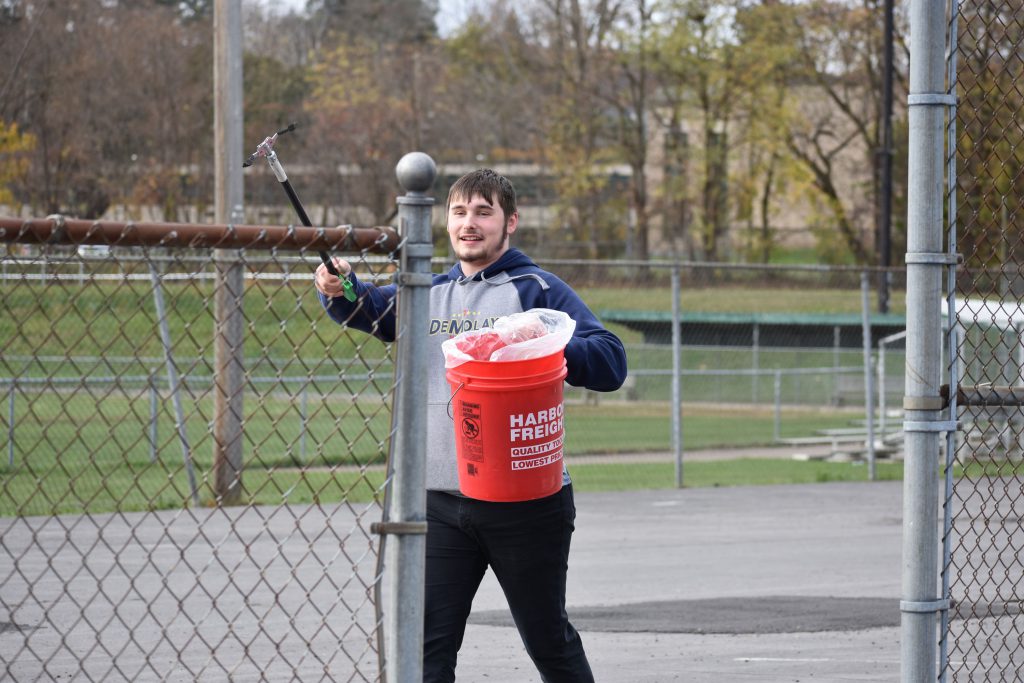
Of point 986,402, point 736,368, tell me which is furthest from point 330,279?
point 736,368

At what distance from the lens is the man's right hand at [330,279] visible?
3713 mm

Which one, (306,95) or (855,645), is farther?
(306,95)

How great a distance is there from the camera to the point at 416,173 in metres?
3.21

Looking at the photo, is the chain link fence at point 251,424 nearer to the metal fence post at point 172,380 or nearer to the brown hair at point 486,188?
the metal fence post at point 172,380

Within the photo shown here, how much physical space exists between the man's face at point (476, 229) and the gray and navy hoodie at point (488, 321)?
0.06 metres

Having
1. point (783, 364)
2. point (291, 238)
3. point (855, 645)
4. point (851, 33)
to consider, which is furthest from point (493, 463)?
point (851, 33)

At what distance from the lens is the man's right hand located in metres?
3.71

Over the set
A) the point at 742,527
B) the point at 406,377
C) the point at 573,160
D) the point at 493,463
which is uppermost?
the point at 573,160

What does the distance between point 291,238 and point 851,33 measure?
130 ft

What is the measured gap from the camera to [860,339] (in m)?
28.5

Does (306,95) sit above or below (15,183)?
above

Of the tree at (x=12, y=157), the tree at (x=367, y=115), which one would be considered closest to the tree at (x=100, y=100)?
the tree at (x=12, y=157)

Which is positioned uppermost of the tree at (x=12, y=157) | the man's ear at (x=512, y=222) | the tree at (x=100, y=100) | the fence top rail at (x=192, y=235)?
the tree at (x=100, y=100)

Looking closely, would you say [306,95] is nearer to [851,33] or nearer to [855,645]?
[851,33]
